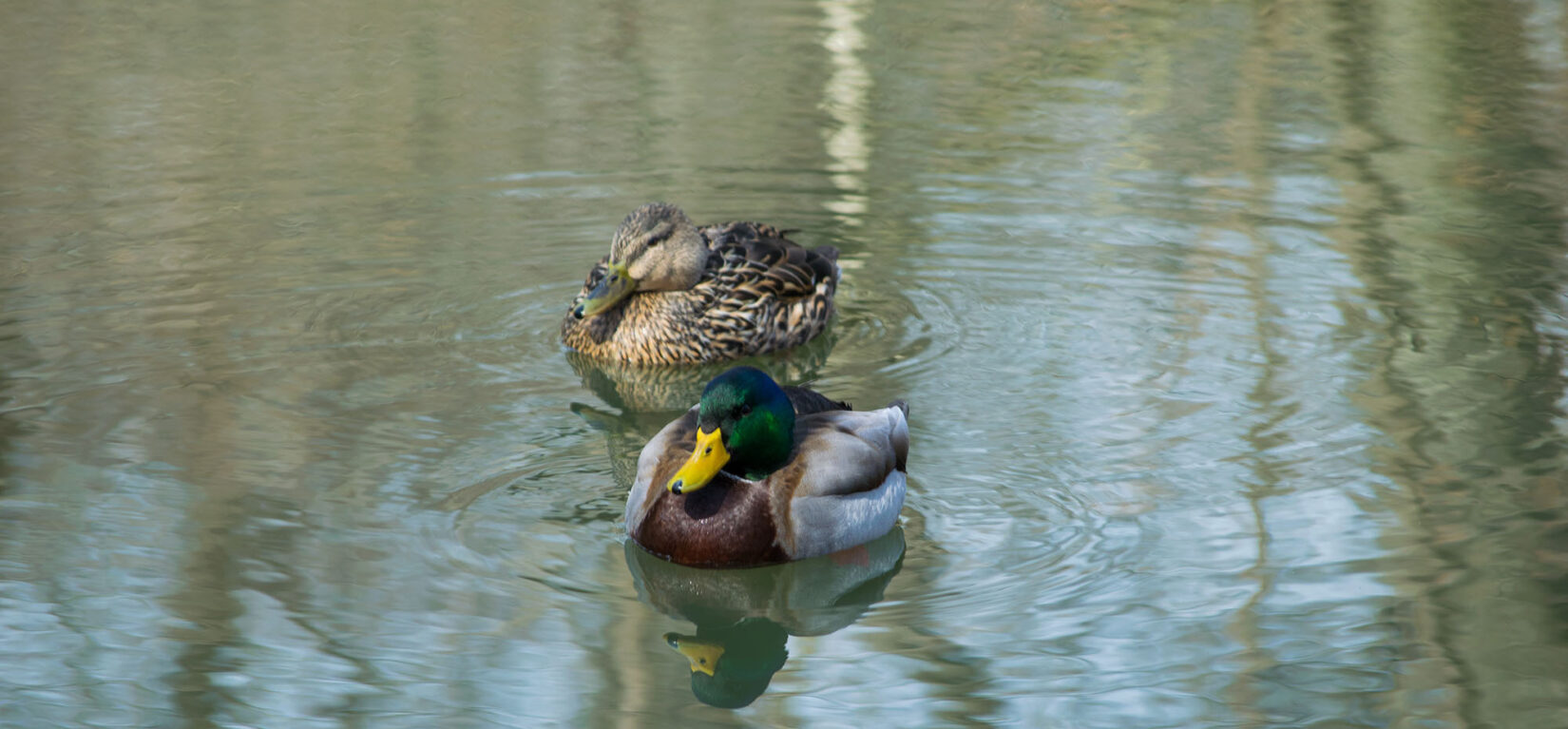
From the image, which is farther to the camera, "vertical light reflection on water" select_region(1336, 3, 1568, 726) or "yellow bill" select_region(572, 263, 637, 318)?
"yellow bill" select_region(572, 263, 637, 318)

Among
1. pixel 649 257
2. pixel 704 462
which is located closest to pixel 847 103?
pixel 649 257

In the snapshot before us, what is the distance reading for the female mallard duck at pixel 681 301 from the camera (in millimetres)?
8094

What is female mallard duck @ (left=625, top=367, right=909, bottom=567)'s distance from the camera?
5.57 m

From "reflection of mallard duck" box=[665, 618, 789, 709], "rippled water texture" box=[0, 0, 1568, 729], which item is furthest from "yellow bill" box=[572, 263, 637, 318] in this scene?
"reflection of mallard duck" box=[665, 618, 789, 709]

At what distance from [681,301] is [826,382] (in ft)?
3.08

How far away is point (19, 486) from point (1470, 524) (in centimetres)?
527

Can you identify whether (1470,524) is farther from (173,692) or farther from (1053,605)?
(173,692)

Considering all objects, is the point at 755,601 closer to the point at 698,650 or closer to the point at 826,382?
the point at 698,650

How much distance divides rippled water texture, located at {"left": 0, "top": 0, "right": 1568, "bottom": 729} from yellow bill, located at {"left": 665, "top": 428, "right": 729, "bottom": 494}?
35 centimetres

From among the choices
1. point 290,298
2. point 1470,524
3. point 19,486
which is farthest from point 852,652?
point 290,298

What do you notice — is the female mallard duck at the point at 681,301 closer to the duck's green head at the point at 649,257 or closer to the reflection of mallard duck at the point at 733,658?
the duck's green head at the point at 649,257

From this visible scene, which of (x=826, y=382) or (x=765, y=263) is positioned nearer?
(x=826, y=382)

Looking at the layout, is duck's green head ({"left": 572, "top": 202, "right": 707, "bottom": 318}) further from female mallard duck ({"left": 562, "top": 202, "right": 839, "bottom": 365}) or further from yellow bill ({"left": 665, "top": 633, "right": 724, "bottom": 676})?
yellow bill ({"left": 665, "top": 633, "right": 724, "bottom": 676})

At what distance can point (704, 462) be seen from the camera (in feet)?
18.2
